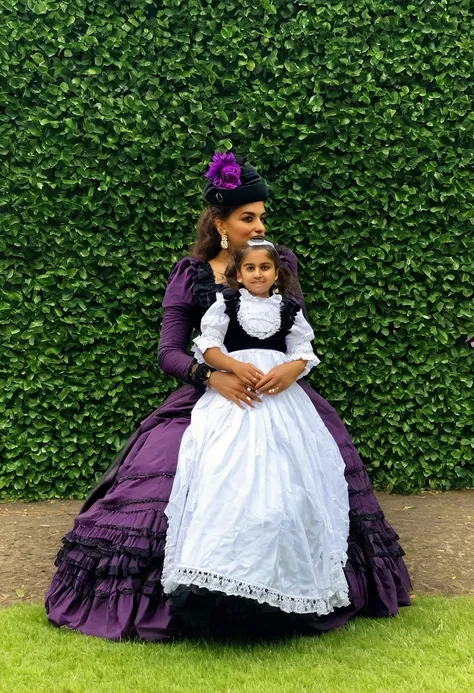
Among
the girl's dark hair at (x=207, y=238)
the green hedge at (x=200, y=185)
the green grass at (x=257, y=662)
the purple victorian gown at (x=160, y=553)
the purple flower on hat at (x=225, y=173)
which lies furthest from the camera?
the green hedge at (x=200, y=185)

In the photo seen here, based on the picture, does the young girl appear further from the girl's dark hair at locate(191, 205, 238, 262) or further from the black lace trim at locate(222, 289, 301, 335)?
the girl's dark hair at locate(191, 205, 238, 262)

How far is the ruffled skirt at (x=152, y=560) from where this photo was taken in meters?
3.17

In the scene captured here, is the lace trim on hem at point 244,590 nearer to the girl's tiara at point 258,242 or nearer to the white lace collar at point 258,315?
the white lace collar at point 258,315

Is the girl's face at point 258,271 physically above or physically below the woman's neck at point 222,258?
below

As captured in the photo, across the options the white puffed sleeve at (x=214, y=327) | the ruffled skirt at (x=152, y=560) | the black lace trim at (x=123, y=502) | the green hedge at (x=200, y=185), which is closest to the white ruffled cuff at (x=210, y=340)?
the white puffed sleeve at (x=214, y=327)

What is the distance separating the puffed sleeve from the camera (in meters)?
3.74

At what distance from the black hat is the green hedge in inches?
47.7

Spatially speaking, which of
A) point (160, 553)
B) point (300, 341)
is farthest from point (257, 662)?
point (300, 341)

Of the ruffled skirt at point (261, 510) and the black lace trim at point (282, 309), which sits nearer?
the ruffled skirt at point (261, 510)

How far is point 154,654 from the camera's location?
3039mm

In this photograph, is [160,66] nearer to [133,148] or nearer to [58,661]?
[133,148]

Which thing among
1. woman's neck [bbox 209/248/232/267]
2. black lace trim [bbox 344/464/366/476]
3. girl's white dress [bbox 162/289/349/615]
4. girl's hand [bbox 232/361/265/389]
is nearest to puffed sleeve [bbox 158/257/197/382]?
woman's neck [bbox 209/248/232/267]

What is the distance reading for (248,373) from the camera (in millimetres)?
3262

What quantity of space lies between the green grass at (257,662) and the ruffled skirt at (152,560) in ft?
0.24
